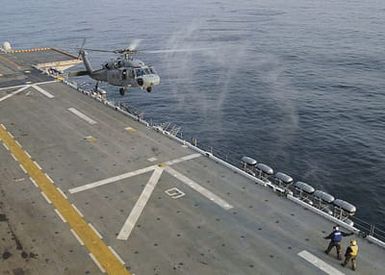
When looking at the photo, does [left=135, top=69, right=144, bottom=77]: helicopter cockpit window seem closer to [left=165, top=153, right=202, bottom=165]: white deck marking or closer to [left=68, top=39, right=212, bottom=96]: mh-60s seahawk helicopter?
[left=68, top=39, right=212, bottom=96]: mh-60s seahawk helicopter

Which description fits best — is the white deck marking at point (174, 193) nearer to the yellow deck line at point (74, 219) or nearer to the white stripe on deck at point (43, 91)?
the yellow deck line at point (74, 219)

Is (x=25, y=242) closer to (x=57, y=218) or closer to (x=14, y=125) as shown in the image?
(x=57, y=218)

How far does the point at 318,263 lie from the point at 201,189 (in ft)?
34.0

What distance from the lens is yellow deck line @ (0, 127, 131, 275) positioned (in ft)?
72.5

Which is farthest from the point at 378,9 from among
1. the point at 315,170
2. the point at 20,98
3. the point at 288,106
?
the point at 20,98

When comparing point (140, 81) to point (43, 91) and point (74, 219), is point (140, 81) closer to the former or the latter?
point (43, 91)

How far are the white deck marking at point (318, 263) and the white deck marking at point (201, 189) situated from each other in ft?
20.5

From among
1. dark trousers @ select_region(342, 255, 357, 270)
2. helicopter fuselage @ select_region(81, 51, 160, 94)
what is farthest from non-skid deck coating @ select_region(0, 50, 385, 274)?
helicopter fuselage @ select_region(81, 51, 160, 94)

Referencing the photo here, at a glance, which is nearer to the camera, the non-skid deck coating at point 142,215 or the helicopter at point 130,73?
the non-skid deck coating at point 142,215

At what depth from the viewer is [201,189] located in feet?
98.4

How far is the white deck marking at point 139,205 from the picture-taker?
81.2 feet

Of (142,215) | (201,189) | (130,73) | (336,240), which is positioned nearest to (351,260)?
(336,240)

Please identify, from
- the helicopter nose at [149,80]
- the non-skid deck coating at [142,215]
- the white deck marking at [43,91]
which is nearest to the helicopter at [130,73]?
the helicopter nose at [149,80]

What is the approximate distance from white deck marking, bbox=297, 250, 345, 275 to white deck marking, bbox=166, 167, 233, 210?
246 inches
